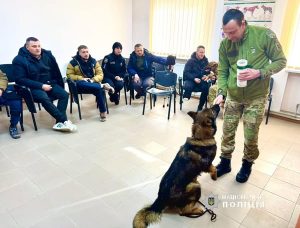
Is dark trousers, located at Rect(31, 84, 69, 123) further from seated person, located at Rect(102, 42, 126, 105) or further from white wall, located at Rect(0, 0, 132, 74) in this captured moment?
white wall, located at Rect(0, 0, 132, 74)

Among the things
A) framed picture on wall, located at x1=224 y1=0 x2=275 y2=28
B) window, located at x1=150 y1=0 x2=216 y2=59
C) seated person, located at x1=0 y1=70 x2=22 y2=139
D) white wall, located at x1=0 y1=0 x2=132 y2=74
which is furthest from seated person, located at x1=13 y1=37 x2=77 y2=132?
framed picture on wall, located at x1=224 y1=0 x2=275 y2=28

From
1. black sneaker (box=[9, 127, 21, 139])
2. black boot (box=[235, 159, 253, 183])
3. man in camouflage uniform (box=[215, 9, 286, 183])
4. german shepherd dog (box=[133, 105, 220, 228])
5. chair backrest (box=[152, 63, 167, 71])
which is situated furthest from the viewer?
chair backrest (box=[152, 63, 167, 71])

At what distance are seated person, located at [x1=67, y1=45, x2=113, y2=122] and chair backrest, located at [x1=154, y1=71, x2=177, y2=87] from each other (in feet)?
2.83

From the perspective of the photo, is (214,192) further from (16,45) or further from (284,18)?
(16,45)

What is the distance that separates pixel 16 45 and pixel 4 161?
212 centimetres

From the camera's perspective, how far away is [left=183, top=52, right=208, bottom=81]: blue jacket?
153 inches

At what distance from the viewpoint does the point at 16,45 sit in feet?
12.0

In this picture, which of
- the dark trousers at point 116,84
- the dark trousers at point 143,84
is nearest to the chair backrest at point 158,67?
the dark trousers at point 143,84

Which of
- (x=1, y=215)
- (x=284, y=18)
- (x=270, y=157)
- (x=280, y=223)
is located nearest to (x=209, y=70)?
(x=284, y=18)

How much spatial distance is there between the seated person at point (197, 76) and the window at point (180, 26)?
597 mm

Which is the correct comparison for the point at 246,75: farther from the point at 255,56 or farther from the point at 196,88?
the point at 196,88

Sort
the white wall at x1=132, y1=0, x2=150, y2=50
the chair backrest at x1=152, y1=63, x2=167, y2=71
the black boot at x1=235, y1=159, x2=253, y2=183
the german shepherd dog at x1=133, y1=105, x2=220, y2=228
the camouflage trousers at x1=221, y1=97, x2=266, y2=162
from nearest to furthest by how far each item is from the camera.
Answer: the german shepherd dog at x1=133, y1=105, x2=220, y2=228 → the camouflage trousers at x1=221, y1=97, x2=266, y2=162 → the black boot at x1=235, y1=159, x2=253, y2=183 → the chair backrest at x1=152, y1=63, x2=167, y2=71 → the white wall at x1=132, y1=0, x2=150, y2=50

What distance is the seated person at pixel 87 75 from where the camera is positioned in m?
3.47

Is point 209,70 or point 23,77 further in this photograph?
point 209,70
